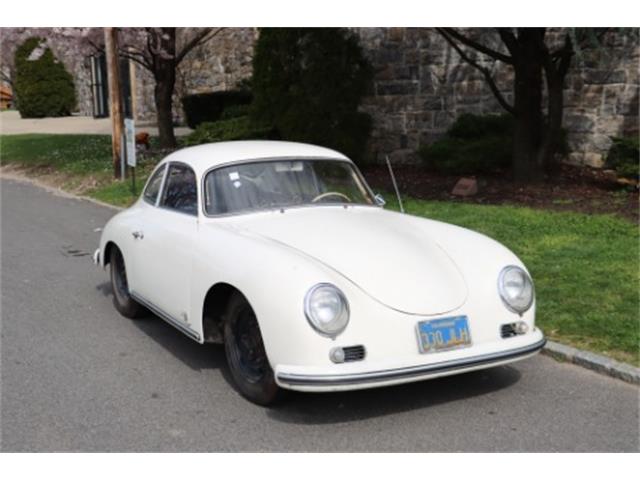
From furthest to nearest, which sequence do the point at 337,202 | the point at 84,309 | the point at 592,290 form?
the point at 84,309
the point at 592,290
the point at 337,202

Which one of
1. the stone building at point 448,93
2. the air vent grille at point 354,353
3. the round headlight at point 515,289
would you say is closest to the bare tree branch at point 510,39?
the stone building at point 448,93

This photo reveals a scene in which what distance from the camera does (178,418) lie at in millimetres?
4160

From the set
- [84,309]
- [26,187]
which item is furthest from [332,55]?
[84,309]

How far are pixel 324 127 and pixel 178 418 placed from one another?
33.2 feet

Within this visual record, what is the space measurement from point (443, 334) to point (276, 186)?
5.92 feet

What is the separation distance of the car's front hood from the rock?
6.06m

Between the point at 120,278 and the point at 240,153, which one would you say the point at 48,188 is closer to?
the point at 120,278

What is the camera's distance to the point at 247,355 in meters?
4.39

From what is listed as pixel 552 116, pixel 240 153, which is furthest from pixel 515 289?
pixel 552 116

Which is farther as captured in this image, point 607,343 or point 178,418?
point 607,343

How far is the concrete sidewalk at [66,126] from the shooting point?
2510cm

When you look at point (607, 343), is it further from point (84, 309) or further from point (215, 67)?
point (215, 67)

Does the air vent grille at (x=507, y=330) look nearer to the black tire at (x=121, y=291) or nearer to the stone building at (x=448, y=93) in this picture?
the black tire at (x=121, y=291)

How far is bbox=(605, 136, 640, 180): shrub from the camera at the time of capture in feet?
33.0
